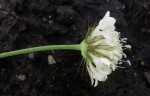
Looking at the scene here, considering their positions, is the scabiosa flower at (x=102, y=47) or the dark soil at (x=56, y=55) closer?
the scabiosa flower at (x=102, y=47)

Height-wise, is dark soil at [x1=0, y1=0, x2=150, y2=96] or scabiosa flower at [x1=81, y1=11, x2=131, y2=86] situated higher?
scabiosa flower at [x1=81, y1=11, x2=131, y2=86]

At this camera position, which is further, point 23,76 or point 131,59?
point 131,59

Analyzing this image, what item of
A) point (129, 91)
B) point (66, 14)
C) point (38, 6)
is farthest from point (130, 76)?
point (38, 6)

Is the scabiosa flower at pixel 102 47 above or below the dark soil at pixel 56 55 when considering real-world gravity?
above

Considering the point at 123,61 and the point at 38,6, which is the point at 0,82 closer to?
the point at 38,6

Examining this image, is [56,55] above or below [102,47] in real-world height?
below

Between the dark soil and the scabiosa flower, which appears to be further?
the dark soil

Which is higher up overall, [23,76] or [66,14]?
[66,14]

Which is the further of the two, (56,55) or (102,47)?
(56,55)
